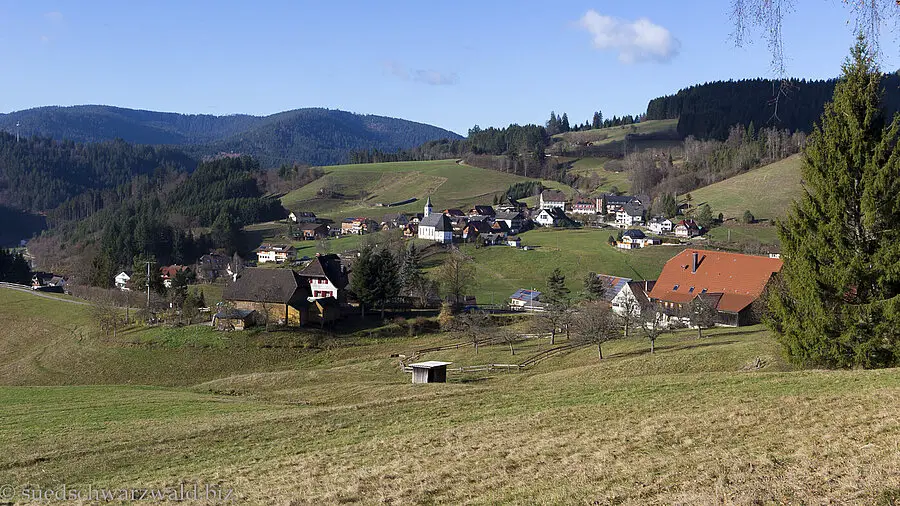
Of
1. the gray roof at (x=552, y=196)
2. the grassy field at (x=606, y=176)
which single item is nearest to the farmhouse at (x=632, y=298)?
the gray roof at (x=552, y=196)

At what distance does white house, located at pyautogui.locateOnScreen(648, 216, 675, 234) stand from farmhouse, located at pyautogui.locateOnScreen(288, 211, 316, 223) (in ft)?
235

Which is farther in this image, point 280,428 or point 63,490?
point 280,428

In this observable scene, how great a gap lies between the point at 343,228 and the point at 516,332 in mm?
90375

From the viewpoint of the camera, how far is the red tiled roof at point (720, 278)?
52938 mm

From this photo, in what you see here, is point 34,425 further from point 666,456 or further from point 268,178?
point 268,178

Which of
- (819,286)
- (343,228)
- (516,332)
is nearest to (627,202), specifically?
(343,228)

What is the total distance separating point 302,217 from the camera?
15038cm

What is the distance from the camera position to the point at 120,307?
64.8m

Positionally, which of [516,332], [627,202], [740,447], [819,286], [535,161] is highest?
[535,161]

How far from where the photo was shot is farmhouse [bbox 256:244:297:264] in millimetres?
110562

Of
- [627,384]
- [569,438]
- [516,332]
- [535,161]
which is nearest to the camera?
[569,438]

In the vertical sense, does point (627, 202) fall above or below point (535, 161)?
below

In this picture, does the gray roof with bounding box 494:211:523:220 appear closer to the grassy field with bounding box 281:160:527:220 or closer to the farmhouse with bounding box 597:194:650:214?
the farmhouse with bounding box 597:194:650:214

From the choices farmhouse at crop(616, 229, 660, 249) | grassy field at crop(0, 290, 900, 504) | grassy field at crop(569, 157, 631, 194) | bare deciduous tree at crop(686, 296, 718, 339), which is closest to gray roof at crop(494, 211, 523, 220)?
farmhouse at crop(616, 229, 660, 249)
